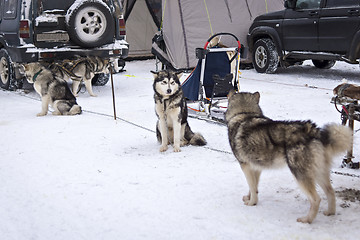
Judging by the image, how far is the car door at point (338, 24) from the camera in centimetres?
865

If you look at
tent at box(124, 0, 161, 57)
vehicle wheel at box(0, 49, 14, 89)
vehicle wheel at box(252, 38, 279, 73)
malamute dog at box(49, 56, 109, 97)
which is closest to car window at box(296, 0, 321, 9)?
vehicle wheel at box(252, 38, 279, 73)

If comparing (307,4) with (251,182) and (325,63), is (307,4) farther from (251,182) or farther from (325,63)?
(251,182)

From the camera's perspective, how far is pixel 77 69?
27.0ft

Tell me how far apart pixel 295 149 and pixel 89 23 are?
6.28 meters

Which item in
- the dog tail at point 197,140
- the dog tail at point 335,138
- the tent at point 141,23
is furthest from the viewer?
the tent at point 141,23

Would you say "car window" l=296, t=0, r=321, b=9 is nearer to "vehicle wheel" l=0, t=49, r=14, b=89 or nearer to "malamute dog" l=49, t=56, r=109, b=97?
"malamute dog" l=49, t=56, r=109, b=97

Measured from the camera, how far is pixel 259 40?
10781mm

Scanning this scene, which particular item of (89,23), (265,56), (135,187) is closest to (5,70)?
(89,23)

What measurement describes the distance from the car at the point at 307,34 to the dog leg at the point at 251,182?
637 cm

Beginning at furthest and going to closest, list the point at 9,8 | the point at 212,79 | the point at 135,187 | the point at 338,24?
the point at 338,24
the point at 9,8
the point at 212,79
the point at 135,187

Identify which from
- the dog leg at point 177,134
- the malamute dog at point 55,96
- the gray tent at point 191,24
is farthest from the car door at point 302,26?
the dog leg at point 177,134

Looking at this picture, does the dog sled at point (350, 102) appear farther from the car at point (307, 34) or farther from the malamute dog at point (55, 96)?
the car at point (307, 34)

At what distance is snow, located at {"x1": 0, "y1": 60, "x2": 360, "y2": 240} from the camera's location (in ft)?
9.41

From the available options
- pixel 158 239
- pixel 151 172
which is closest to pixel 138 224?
pixel 158 239
